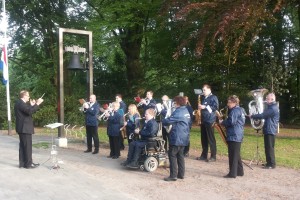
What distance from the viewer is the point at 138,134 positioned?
10.2 metres

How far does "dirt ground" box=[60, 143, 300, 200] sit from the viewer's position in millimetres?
7387

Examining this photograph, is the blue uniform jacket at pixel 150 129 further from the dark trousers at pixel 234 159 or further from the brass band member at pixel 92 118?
the brass band member at pixel 92 118

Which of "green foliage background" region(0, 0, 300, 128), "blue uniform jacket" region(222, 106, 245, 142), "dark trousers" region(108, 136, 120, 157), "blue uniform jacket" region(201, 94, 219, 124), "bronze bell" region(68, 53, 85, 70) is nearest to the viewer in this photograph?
"blue uniform jacket" region(222, 106, 245, 142)

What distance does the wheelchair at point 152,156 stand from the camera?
9.40m

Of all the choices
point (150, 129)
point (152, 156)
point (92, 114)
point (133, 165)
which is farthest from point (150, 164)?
point (92, 114)

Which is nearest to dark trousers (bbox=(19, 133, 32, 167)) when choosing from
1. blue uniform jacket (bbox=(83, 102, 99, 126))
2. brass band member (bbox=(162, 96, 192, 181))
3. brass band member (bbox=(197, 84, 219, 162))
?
blue uniform jacket (bbox=(83, 102, 99, 126))

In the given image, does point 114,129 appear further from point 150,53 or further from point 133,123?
point 150,53

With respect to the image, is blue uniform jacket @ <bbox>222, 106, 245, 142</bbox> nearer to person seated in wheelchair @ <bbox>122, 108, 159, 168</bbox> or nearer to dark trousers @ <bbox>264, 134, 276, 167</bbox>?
dark trousers @ <bbox>264, 134, 276, 167</bbox>

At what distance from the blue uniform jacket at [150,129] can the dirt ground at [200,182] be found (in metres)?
0.82

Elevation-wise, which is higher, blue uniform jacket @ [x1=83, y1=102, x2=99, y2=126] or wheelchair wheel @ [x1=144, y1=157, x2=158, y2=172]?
blue uniform jacket @ [x1=83, y1=102, x2=99, y2=126]

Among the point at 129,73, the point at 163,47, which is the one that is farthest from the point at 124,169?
the point at 129,73

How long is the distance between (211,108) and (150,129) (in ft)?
5.86

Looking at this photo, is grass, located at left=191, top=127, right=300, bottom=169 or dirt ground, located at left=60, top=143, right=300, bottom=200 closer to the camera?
dirt ground, located at left=60, top=143, right=300, bottom=200

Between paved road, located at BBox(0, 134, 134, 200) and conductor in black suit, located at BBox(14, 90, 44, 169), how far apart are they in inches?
9.6
